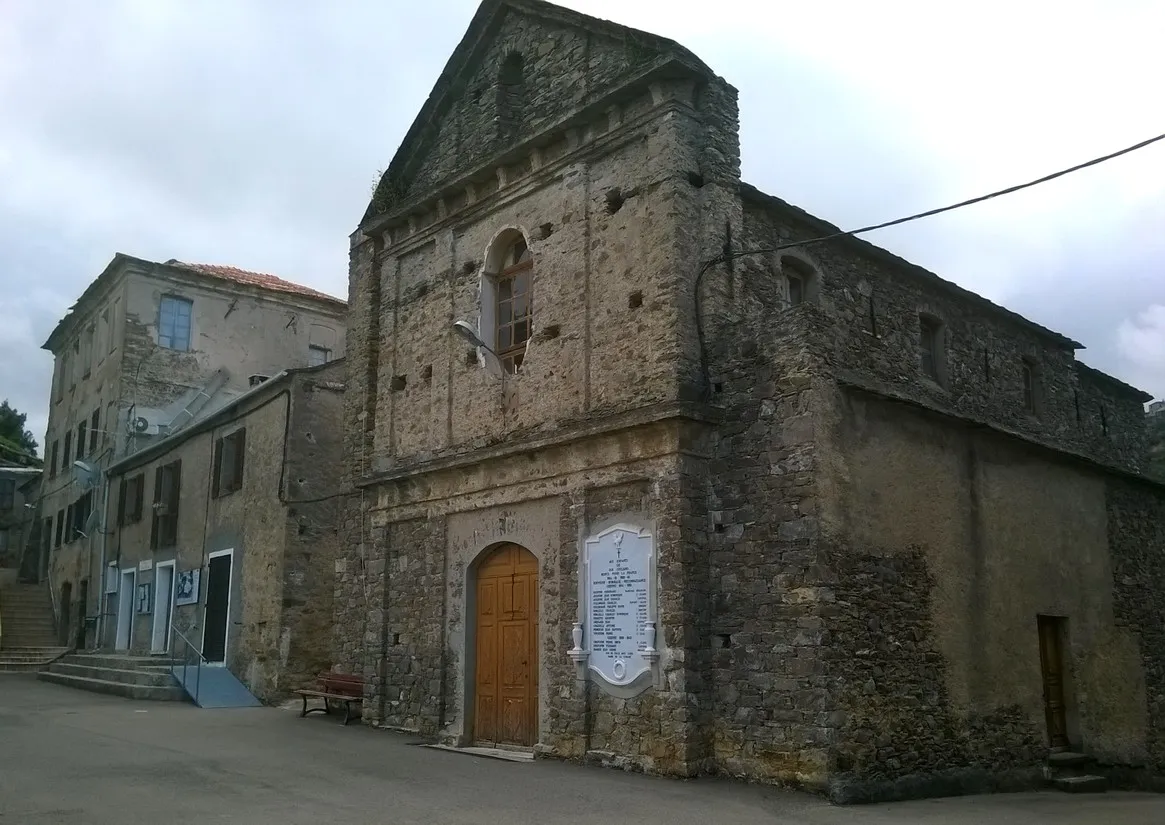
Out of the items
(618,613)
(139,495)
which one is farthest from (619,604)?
(139,495)

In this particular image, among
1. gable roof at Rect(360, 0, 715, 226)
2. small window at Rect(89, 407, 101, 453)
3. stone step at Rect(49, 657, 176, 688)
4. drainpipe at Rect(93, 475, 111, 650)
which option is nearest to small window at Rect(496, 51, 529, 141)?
gable roof at Rect(360, 0, 715, 226)

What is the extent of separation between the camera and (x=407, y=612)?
13844 mm

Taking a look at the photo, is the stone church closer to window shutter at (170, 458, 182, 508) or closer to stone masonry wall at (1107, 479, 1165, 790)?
stone masonry wall at (1107, 479, 1165, 790)

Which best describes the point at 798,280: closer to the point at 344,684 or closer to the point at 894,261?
the point at 894,261

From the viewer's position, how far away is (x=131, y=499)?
24984mm

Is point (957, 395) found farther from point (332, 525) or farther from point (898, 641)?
point (332, 525)

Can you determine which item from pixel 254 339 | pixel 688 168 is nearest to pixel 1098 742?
pixel 688 168

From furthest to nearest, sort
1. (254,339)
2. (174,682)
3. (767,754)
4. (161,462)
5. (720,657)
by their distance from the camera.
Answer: (254,339) < (161,462) < (174,682) < (720,657) < (767,754)

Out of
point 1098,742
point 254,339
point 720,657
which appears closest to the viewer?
point 720,657

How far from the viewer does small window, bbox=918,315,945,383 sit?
14461 millimetres

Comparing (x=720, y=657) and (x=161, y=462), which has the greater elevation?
(x=161, y=462)

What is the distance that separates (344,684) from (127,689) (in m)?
5.45

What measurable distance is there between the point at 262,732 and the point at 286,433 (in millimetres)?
6267

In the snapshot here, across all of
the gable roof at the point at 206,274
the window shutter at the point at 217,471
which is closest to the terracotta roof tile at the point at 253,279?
the gable roof at the point at 206,274
